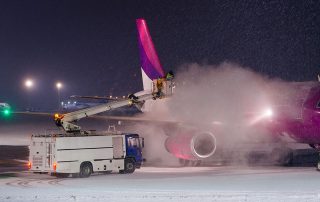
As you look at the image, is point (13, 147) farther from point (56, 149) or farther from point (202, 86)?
point (56, 149)

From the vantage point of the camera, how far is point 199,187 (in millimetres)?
15625

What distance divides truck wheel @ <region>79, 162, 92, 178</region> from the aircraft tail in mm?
12185

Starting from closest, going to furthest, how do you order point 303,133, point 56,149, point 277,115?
point 56,149 < point 303,133 < point 277,115

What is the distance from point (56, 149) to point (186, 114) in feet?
32.5

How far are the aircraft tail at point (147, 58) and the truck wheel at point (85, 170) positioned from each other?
1218 cm

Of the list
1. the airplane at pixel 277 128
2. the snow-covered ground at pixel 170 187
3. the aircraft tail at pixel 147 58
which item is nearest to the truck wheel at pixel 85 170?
the snow-covered ground at pixel 170 187

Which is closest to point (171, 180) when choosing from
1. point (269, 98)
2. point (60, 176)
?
point (60, 176)

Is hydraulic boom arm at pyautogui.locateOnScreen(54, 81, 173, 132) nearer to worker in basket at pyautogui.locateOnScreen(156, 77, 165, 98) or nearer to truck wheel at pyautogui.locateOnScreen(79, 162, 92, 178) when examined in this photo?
worker in basket at pyautogui.locateOnScreen(156, 77, 165, 98)

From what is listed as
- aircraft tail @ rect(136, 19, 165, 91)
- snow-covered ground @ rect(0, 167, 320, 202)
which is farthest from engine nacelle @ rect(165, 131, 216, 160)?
aircraft tail @ rect(136, 19, 165, 91)

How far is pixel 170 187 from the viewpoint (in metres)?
15.6

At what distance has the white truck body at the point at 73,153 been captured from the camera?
19375 millimetres

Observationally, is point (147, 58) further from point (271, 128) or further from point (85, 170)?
point (85, 170)

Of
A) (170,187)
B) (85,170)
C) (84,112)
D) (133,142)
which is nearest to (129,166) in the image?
(133,142)

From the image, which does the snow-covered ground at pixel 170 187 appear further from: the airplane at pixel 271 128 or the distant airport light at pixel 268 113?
the distant airport light at pixel 268 113
